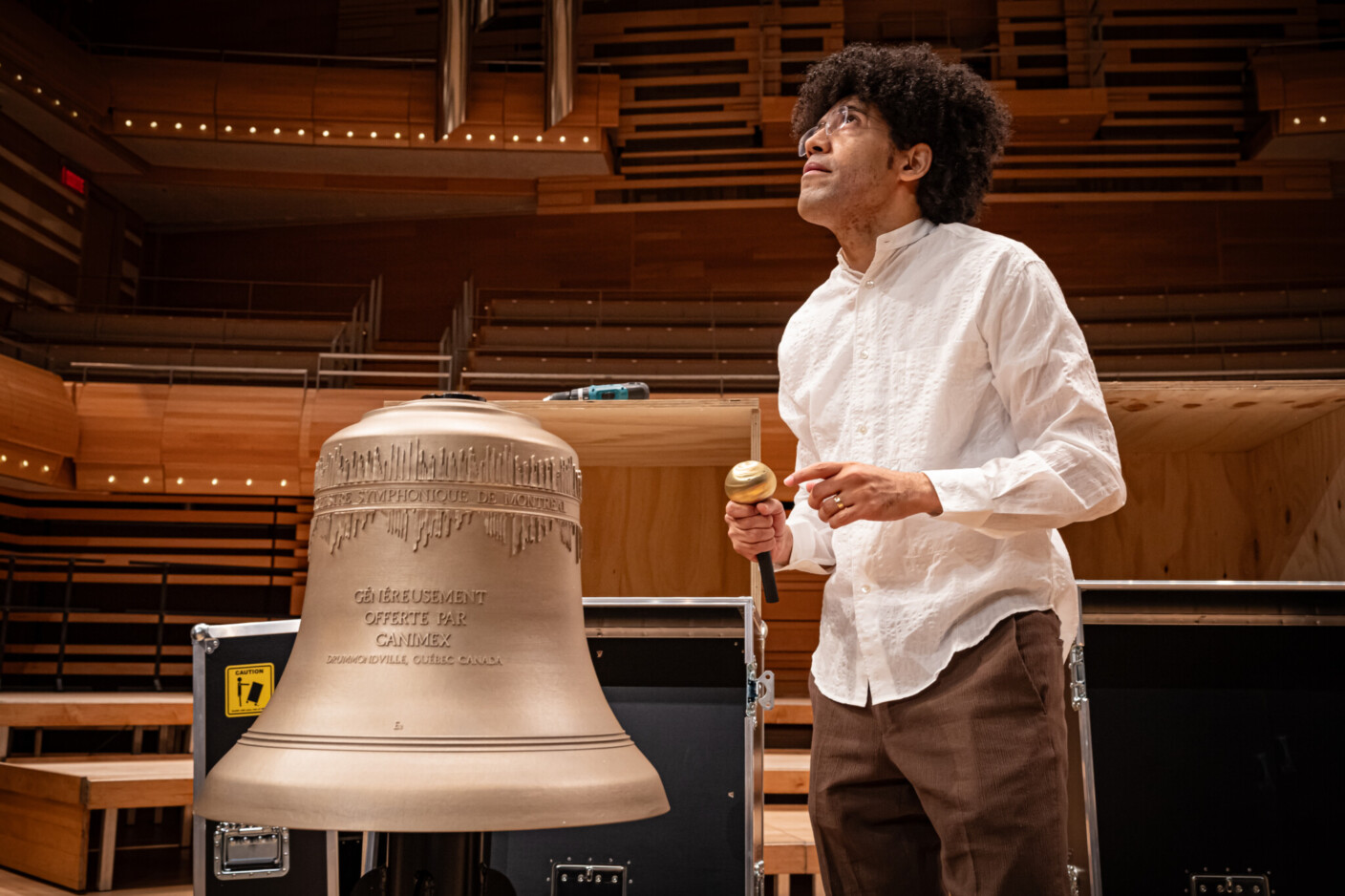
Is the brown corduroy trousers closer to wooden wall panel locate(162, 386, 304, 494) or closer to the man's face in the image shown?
the man's face

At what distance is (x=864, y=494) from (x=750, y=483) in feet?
0.39

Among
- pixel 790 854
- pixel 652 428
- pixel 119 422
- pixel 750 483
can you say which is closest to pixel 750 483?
pixel 750 483

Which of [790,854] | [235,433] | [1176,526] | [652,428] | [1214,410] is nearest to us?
[790,854]

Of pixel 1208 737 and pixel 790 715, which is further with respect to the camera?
pixel 790 715

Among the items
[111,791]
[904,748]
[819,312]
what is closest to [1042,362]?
[819,312]

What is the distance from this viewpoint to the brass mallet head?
3.69 feet

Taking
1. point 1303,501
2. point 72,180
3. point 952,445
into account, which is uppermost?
point 72,180

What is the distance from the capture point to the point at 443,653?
41.9 inches

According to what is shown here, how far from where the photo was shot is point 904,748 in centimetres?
119

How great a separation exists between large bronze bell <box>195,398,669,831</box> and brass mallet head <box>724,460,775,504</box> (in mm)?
186

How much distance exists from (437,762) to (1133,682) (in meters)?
1.76

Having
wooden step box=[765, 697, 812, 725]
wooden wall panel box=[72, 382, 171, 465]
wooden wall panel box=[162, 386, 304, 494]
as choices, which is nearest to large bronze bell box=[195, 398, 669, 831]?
wooden step box=[765, 697, 812, 725]

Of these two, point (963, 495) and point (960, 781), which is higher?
point (963, 495)

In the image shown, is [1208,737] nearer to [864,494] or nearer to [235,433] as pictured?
[864,494]
